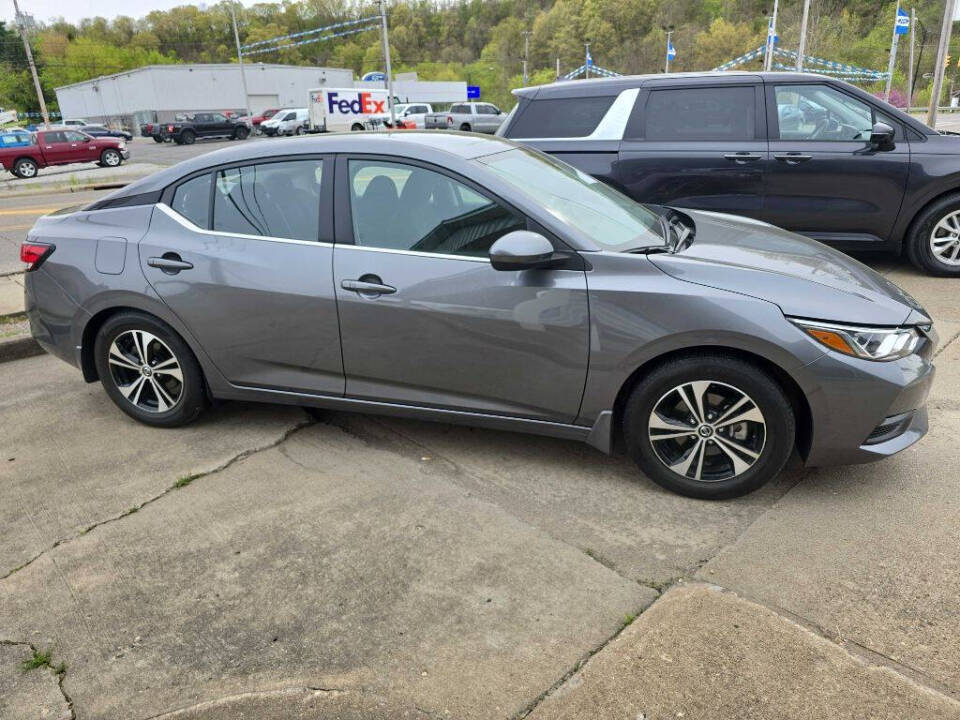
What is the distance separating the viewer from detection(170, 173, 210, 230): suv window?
151 inches

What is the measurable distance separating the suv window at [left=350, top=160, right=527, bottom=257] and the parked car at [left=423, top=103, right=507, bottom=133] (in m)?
35.5

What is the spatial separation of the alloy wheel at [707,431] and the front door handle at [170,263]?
2425 millimetres

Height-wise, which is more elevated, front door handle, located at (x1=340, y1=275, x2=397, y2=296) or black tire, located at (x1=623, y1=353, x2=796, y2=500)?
front door handle, located at (x1=340, y1=275, x2=397, y2=296)

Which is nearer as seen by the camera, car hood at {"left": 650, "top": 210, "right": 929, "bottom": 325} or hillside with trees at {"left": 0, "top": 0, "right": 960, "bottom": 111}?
car hood at {"left": 650, "top": 210, "right": 929, "bottom": 325}

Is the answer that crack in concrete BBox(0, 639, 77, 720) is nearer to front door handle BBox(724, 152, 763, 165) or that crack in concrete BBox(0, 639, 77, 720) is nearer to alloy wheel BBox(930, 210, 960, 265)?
front door handle BBox(724, 152, 763, 165)

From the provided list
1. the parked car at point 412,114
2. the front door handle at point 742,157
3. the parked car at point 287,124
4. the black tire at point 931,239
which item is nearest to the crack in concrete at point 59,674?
the front door handle at point 742,157

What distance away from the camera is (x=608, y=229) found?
11.2ft

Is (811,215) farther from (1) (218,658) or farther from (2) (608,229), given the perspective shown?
(1) (218,658)

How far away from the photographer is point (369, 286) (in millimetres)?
3398

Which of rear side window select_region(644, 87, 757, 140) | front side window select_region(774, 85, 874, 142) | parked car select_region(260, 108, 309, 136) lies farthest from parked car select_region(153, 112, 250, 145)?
front side window select_region(774, 85, 874, 142)

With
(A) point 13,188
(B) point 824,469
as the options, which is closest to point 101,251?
(B) point 824,469

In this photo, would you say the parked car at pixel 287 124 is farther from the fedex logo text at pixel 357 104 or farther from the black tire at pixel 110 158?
the black tire at pixel 110 158

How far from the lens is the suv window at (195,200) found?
3824 mm

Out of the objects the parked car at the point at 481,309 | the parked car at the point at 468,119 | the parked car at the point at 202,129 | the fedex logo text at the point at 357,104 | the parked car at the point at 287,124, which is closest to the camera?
the parked car at the point at 481,309
